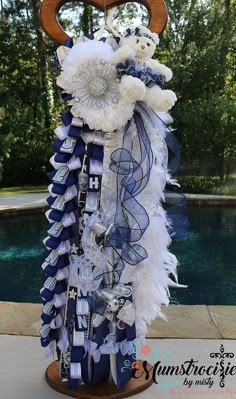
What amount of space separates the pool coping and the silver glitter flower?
1425 millimetres

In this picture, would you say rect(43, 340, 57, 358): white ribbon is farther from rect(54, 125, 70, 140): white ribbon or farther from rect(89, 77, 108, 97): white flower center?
rect(89, 77, 108, 97): white flower center

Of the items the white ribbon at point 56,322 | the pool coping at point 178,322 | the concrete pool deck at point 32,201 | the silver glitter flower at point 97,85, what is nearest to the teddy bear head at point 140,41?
the silver glitter flower at point 97,85

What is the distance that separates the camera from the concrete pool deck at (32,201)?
8766 millimetres

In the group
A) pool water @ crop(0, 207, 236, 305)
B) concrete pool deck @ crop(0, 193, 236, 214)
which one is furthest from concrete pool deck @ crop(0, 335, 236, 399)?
concrete pool deck @ crop(0, 193, 236, 214)

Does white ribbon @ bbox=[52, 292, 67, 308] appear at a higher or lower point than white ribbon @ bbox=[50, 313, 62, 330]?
higher

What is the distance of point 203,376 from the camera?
216cm

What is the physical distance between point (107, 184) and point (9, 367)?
105 centimetres

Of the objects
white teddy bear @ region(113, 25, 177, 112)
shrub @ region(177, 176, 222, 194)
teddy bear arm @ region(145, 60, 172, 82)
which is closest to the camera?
white teddy bear @ region(113, 25, 177, 112)

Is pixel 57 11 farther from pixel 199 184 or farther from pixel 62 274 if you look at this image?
pixel 199 184

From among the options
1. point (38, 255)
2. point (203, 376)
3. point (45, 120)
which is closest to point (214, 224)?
point (38, 255)

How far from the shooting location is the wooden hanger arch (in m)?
1.97

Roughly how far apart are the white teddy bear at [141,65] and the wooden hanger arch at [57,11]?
0.39 feet

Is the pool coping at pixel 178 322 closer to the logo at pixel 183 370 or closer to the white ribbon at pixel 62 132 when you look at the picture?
the logo at pixel 183 370

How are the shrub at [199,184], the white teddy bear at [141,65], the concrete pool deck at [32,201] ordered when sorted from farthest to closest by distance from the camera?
the shrub at [199,184] < the concrete pool deck at [32,201] < the white teddy bear at [141,65]
